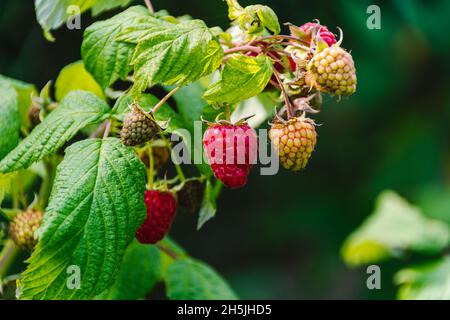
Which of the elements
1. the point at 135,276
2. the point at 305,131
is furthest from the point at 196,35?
the point at 135,276

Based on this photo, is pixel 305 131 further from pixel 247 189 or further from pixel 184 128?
pixel 247 189

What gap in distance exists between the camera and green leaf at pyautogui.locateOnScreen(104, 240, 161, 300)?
1.18 meters

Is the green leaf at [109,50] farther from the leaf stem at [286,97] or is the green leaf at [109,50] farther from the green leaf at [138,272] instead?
the green leaf at [138,272]

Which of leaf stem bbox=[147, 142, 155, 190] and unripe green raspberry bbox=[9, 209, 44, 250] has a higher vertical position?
leaf stem bbox=[147, 142, 155, 190]

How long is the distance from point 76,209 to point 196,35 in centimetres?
26

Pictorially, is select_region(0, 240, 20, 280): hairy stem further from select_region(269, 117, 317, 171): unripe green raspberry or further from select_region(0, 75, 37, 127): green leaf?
select_region(269, 117, 317, 171): unripe green raspberry

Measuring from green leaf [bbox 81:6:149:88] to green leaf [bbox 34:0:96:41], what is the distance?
3.7 inches

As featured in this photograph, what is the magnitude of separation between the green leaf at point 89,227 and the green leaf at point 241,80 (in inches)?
5.3

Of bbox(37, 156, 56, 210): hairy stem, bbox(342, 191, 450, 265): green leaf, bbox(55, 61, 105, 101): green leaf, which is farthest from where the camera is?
bbox(342, 191, 450, 265): green leaf

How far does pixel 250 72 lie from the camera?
912 mm

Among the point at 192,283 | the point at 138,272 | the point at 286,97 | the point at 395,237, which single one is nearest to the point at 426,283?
the point at 395,237

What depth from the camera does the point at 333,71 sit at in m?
0.88

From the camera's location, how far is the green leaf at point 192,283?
4.05 feet

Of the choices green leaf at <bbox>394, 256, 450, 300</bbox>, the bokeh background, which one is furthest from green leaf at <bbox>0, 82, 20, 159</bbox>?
the bokeh background
